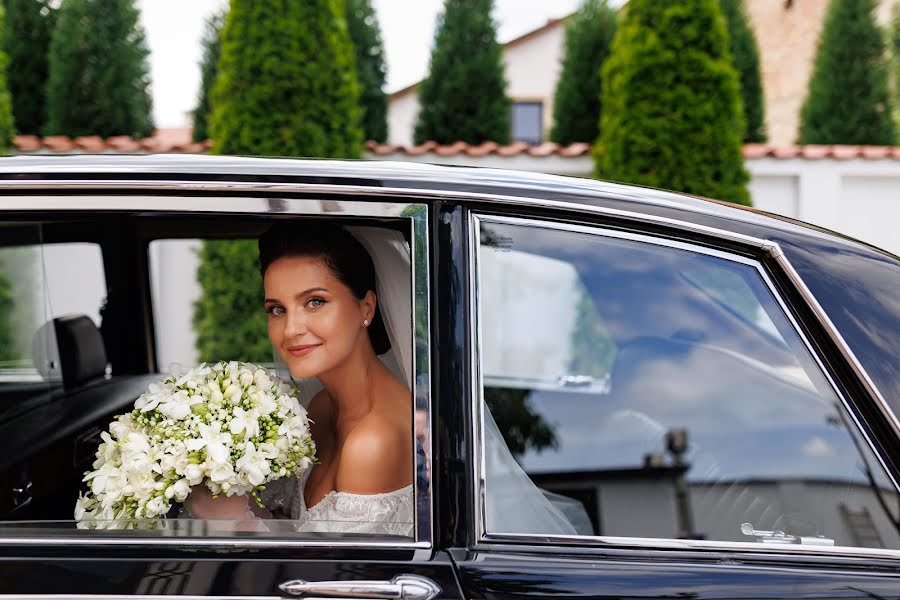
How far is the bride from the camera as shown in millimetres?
1631

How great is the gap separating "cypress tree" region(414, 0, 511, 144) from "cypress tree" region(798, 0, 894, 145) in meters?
4.48

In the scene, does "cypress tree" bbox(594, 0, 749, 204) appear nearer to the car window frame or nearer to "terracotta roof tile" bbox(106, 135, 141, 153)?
"terracotta roof tile" bbox(106, 135, 141, 153)

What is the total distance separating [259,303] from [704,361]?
5551 mm

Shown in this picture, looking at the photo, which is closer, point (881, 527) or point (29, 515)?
point (881, 527)

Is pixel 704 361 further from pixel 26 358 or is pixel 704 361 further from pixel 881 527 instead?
pixel 26 358

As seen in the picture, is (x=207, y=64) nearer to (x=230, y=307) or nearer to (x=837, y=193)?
(x=230, y=307)

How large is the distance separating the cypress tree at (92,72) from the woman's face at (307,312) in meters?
8.02

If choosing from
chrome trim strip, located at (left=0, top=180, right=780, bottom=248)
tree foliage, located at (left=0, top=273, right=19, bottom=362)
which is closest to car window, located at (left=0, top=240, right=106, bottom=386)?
tree foliage, located at (left=0, top=273, right=19, bottom=362)

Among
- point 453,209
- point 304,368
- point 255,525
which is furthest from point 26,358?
point 453,209

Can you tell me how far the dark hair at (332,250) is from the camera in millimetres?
1779

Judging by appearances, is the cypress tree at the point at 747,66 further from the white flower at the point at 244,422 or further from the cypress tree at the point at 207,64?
the white flower at the point at 244,422

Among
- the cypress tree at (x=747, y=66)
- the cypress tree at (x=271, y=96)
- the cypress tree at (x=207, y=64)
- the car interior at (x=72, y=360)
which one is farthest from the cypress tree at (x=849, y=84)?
the car interior at (x=72, y=360)

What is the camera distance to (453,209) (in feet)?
4.53

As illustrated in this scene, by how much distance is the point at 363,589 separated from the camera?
4.06 ft
